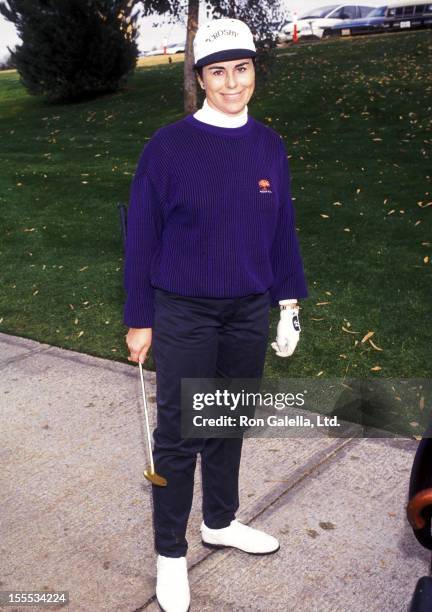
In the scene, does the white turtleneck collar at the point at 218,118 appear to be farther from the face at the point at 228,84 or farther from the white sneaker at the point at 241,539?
the white sneaker at the point at 241,539

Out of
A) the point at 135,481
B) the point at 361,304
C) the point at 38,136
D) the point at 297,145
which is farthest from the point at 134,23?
the point at 135,481

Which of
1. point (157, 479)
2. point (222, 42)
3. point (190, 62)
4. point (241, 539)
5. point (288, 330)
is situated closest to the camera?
point (222, 42)

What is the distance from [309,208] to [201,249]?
273 inches

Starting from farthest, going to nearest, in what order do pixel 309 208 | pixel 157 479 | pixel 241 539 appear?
1. pixel 309 208
2. pixel 241 539
3. pixel 157 479

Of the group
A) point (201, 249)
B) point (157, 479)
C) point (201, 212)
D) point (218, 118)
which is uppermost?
point (218, 118)

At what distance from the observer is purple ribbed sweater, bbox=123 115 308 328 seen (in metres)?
2.77

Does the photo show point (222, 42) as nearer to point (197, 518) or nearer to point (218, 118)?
point (218, 118)

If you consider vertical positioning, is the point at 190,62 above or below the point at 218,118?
below

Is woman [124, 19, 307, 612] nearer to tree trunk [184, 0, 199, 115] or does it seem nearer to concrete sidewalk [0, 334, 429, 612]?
concrete sidewalk [0, 334, 429, 612]

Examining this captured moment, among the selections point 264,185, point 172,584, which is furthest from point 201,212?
point 172,584

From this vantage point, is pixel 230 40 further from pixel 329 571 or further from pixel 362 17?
pixel 362 17

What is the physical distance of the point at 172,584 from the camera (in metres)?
3.02

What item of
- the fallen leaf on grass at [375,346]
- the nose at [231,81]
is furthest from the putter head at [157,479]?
the fallen leaf on grass at [375,346]

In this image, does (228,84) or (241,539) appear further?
(241,539)
